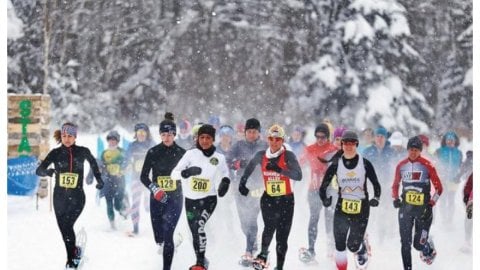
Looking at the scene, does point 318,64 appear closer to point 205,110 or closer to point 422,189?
point 205,110

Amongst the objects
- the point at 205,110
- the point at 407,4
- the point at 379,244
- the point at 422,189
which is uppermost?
the point at 407,4

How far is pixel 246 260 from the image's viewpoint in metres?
7.88

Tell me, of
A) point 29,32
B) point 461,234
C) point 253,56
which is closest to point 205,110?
point 253,56

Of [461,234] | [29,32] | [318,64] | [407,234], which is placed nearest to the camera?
[407,234]

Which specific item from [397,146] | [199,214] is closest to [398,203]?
[397,146]

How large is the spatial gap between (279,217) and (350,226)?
880 millimetres

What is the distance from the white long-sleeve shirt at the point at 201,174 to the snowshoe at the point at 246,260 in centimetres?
140

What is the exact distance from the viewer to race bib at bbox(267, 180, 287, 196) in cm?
689

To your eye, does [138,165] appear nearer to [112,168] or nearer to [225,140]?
[112,168]

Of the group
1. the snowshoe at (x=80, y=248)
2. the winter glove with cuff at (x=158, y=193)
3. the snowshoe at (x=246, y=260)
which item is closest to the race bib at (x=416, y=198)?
the snowshoe at (x=246, y=260)

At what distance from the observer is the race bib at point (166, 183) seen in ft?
23.7

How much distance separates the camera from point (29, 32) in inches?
371

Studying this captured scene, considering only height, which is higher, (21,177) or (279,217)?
(21,177)
